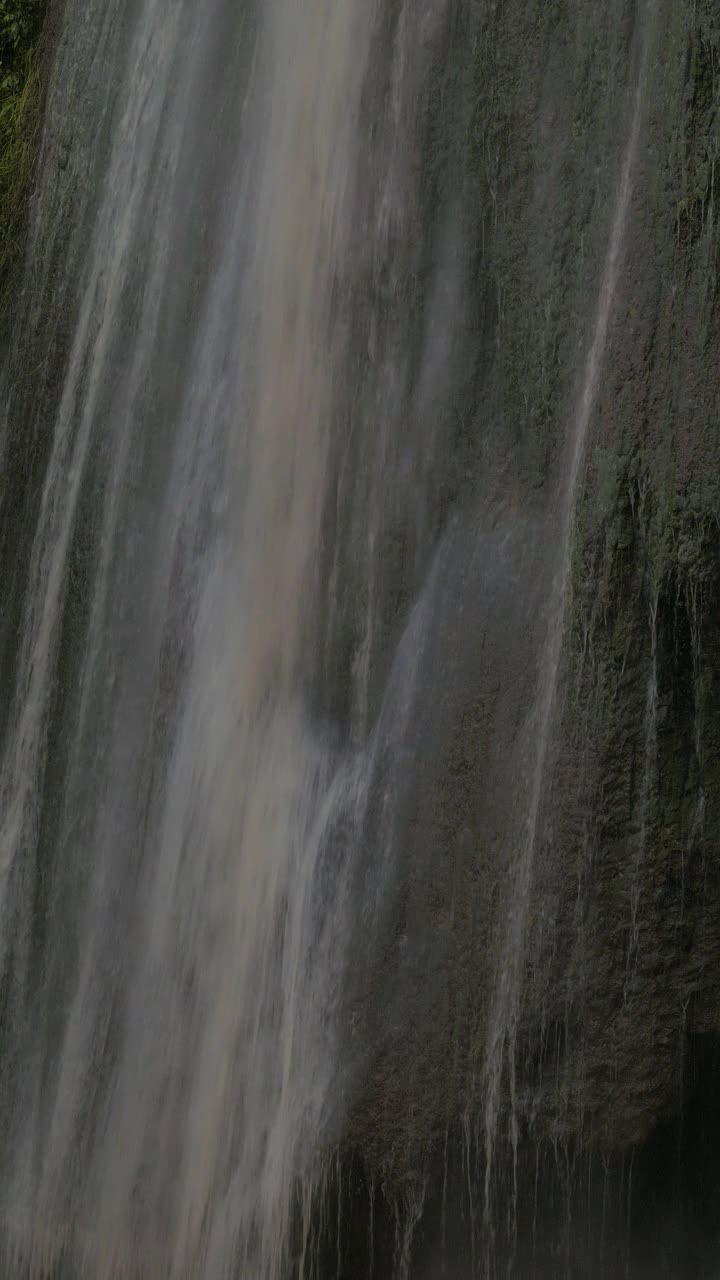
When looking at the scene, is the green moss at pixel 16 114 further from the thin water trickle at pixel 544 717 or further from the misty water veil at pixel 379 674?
the thin water trickle at pixel 544 717

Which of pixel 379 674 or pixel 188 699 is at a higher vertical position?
pixel 379 674

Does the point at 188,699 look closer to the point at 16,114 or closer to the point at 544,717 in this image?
the point at 544,717

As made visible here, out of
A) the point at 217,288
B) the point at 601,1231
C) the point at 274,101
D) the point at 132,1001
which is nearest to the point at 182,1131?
the point at 132,1001

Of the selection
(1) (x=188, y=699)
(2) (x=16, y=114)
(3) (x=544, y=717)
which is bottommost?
(1) (x=188, y=699)

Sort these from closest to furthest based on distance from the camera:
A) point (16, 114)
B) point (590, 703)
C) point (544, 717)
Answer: point (590, 703)
point (544, 717)
point (16, 114)

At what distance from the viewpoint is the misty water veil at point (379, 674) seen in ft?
15.1

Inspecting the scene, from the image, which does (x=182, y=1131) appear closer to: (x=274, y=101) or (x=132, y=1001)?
(x=132, y=1001)

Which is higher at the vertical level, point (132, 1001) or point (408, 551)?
point (408, 551)

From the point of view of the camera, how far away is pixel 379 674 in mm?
5375

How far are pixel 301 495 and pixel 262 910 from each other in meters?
1.21

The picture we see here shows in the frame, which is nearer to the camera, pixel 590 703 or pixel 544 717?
pixel 590 703

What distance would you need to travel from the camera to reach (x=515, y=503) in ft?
16.8

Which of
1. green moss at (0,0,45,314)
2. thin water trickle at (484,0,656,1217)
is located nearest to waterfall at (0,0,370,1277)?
thin water trickle at (484,0,656,1217)

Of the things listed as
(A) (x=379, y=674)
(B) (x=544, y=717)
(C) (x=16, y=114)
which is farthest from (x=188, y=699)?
(C) (x=16, y=114)
